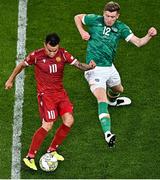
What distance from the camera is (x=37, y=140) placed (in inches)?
423

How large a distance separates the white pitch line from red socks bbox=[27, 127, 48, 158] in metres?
0.32

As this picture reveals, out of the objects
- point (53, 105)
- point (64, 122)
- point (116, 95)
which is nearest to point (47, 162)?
point (64, 122)

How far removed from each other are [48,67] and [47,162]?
1.48m

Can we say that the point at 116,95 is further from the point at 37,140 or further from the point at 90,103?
the point at 37,140

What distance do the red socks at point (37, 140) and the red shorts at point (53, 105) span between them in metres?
0.20

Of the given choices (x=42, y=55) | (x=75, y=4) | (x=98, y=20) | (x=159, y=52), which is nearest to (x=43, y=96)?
(x=42, y=55)

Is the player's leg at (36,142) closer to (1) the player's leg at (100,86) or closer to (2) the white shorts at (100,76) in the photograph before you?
(1) the player's leg at (100,86)

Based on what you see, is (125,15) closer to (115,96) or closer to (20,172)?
(115,96)

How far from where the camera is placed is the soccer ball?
10.8m

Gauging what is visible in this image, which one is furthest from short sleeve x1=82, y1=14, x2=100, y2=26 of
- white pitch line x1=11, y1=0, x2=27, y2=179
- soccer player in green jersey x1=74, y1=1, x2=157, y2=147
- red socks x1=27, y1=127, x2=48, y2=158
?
red socks x1=27, y1=127, x2=48, y2=158

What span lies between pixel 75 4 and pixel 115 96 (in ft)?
11.3


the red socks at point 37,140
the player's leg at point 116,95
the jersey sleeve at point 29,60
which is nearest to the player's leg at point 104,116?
the player's leg at point 116,95

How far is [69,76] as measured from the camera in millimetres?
13039

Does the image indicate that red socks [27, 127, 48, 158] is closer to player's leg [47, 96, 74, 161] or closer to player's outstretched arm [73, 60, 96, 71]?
player's leg [47, 96, 74, 161]
